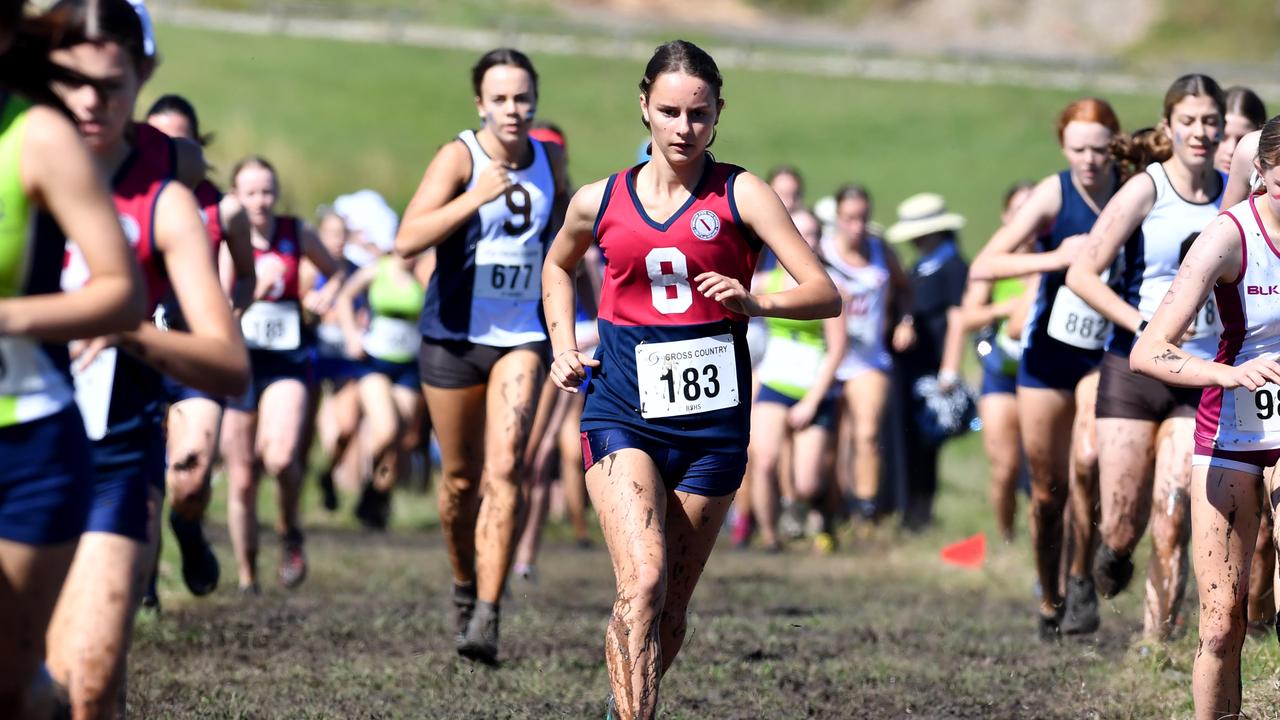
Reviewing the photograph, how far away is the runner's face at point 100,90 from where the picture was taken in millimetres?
4133

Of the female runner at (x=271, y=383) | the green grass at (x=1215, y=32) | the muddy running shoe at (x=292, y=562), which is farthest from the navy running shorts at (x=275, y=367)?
the green grass at (x=1215, y=32)

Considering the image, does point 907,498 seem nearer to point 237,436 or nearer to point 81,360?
point 237,436

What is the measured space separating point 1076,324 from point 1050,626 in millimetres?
1422

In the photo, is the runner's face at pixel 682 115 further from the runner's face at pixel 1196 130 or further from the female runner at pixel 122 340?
the runner's face at pixel 1196 130

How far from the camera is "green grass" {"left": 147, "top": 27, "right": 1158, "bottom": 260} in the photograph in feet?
121

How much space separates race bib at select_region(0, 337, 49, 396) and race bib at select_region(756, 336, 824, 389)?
9.19 metres

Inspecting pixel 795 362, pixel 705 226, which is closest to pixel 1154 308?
pixel 705 226

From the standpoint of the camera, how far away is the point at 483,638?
24.0 feet

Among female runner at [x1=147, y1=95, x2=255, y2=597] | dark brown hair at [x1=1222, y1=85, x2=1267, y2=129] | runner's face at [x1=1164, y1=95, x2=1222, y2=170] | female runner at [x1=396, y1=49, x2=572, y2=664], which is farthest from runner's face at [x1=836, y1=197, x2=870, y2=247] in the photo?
female runner at [x1=147, y1=95, x2=255, y2=597]

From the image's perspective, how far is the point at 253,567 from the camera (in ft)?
31.9

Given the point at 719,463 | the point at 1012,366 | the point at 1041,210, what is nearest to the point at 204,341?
the point at 719,463

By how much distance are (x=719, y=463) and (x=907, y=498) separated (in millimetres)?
8691

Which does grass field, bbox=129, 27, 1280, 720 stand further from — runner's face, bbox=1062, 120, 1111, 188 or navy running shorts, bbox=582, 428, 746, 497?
runner's face, bbox=1062, 120, 1111, 188

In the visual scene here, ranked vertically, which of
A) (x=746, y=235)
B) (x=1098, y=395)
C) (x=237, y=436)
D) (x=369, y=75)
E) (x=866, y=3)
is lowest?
(x=237, y=436)
